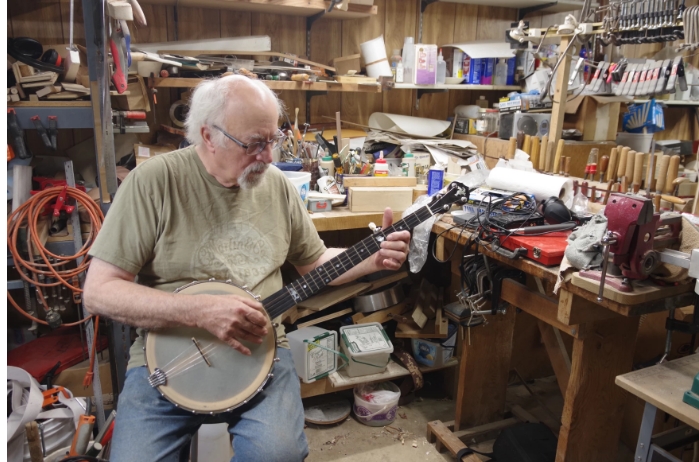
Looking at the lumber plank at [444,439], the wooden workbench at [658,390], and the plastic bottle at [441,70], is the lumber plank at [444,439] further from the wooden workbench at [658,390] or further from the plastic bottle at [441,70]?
the plastic bottle at [441,70]

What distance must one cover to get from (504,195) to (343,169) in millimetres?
848

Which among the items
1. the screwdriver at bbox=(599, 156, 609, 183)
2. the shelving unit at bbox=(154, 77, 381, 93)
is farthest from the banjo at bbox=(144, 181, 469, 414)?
the screwdriver at bbox=(599, 156, 609, 183)

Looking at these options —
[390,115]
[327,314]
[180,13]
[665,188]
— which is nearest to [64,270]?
[327,314]

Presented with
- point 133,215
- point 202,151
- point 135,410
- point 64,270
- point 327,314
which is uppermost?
point 202,151

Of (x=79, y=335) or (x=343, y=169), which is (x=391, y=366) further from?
(x=79, y=335)

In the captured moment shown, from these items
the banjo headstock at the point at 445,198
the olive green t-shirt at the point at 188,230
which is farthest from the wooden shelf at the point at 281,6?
the banjo headstock at the point at 445,198

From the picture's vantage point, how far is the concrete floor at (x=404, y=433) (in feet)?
6.91

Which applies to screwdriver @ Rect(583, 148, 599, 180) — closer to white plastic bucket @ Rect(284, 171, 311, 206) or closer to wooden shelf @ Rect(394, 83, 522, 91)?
wooden shelf @ Rect(394, 83, 522, 91)

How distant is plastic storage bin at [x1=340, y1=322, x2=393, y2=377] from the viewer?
2240 millimetres

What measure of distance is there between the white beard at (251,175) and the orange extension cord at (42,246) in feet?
2.36

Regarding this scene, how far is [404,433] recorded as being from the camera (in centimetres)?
225

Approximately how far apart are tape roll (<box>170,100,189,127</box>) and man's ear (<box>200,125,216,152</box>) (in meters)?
1.06

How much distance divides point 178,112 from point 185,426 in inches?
64.0

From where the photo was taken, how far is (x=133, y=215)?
142 centimetres
